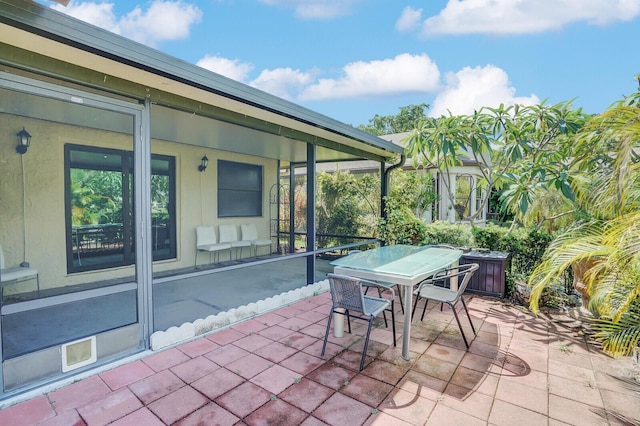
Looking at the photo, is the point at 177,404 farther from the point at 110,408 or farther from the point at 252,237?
the point at 252,237

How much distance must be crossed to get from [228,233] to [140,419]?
5145 mm

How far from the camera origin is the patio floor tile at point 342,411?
2.21 m

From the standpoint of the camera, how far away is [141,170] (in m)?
3.02

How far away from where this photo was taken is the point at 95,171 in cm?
372

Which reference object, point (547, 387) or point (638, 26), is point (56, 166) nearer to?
point (547, 387)

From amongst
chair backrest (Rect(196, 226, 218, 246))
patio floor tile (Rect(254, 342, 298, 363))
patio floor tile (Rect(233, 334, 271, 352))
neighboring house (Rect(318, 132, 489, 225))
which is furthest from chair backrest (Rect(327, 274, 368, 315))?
neighboring house (Rect(318, 132, 489, 225))

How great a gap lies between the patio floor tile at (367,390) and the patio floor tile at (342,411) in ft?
0.20

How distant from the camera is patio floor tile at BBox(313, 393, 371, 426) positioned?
2207mm

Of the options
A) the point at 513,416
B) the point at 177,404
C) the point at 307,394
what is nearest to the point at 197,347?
the point at 177,404

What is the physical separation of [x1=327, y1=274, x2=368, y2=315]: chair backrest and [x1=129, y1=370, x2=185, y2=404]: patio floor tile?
1.48 metres

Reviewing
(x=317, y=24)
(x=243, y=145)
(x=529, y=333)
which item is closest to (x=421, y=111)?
(x=317, y=24)

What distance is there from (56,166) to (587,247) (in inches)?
229

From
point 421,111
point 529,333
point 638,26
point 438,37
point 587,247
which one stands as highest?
point 421,111

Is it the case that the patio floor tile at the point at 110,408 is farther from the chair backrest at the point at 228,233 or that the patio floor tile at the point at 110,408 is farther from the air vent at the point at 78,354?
the chair backrest at the point at 228,233
